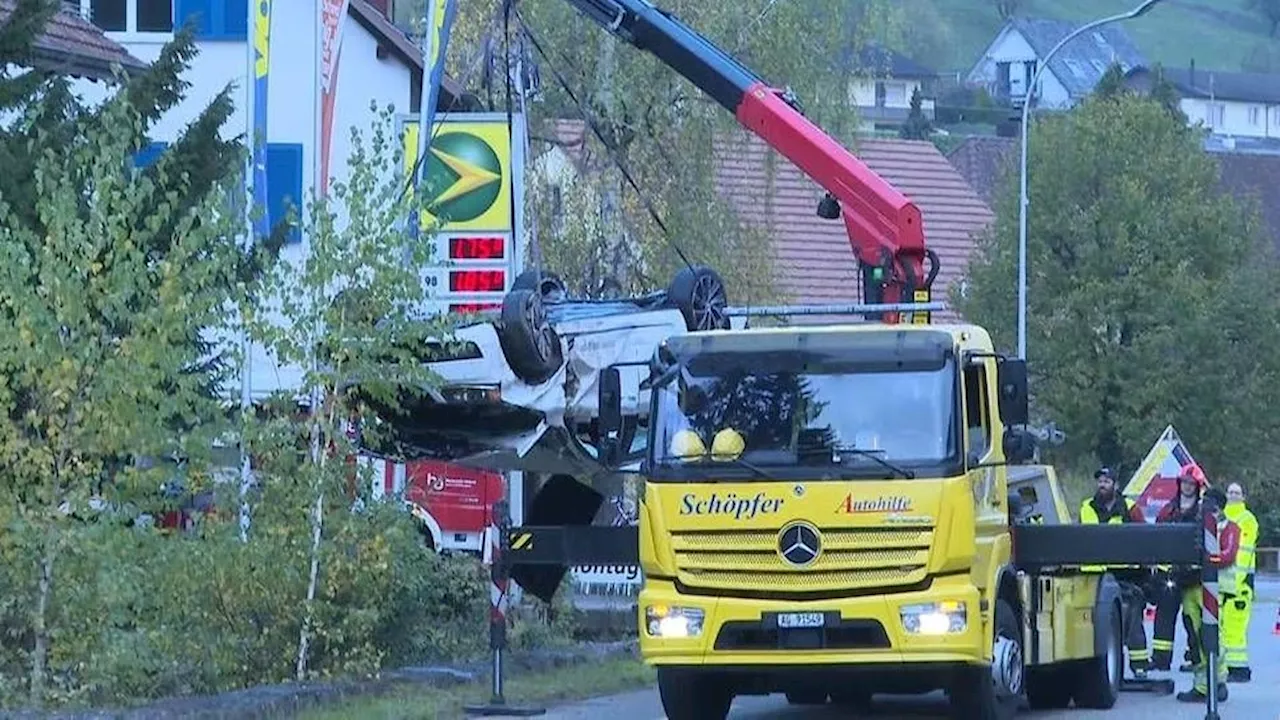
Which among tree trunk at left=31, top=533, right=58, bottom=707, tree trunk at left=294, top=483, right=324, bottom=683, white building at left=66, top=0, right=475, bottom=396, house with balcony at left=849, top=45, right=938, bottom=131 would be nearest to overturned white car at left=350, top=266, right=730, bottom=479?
tree trunk at left=294, top=483, right=324, bottom=683

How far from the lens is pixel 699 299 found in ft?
67.3

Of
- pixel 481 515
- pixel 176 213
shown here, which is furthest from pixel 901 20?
pixel 176 213

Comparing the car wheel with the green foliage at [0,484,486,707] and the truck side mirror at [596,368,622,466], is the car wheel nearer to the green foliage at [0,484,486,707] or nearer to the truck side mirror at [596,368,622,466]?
→ the green foliage at [0,484,486,707]

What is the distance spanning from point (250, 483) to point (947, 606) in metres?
5.72

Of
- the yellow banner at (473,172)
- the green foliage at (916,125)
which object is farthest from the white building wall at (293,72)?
the green foliage at (916,125)

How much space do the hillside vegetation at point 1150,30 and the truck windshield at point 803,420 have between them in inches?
5783

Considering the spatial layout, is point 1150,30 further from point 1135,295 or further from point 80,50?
point 80,50

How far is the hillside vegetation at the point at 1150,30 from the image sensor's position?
165m

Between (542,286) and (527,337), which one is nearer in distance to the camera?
(527,337)

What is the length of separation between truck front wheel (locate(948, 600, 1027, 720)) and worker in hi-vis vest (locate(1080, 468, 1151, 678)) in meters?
4.28

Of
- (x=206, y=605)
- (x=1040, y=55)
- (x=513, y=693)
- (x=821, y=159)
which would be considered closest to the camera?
(x=206, y=605)

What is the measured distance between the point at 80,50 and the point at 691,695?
55.2 feet

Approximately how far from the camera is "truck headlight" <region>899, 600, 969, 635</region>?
1470 centimetres

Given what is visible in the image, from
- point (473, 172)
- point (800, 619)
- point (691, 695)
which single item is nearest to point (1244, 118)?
point (473, 172)
